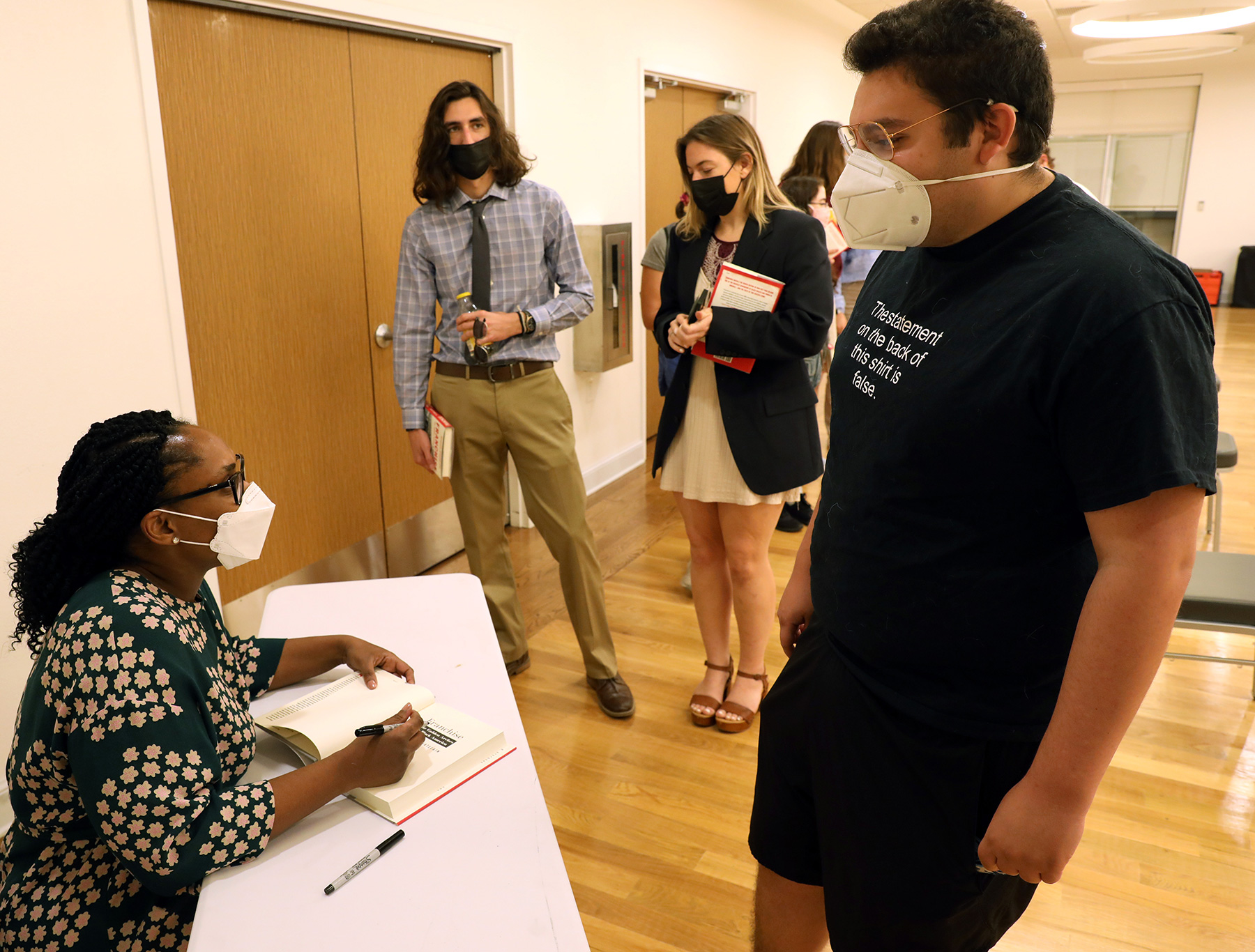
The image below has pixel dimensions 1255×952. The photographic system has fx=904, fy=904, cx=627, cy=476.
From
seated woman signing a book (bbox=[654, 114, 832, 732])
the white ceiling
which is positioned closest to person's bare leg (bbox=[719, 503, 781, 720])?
seated woman signing a book (bbox=[654, 114, 832, 732])

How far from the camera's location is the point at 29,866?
3.90ft

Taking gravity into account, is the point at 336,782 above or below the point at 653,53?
below

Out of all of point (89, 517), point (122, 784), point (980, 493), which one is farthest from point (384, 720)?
point (980, 493)

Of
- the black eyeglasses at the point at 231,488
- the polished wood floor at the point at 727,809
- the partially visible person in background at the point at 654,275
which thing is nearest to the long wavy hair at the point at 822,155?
the partially visible person in background at the point at 654,275

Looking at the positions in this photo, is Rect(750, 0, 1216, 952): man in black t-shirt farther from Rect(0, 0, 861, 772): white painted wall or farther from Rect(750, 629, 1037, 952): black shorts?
Rect(0, 0, 861, 772): white painted wall

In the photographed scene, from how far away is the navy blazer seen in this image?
2.33 meters

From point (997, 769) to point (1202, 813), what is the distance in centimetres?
158

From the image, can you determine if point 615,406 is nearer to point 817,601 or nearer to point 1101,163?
point 817,601

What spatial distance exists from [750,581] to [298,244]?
1860mm

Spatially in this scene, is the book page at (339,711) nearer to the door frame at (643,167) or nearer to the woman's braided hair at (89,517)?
the woman's braided hair at (89,517)

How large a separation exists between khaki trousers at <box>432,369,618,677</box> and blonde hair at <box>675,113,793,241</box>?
649 millimetres

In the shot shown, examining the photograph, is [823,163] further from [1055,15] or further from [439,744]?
[1055,15]

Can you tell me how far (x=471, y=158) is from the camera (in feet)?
8.51

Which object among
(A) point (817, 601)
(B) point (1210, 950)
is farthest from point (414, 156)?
(B) point (1210, 950)
